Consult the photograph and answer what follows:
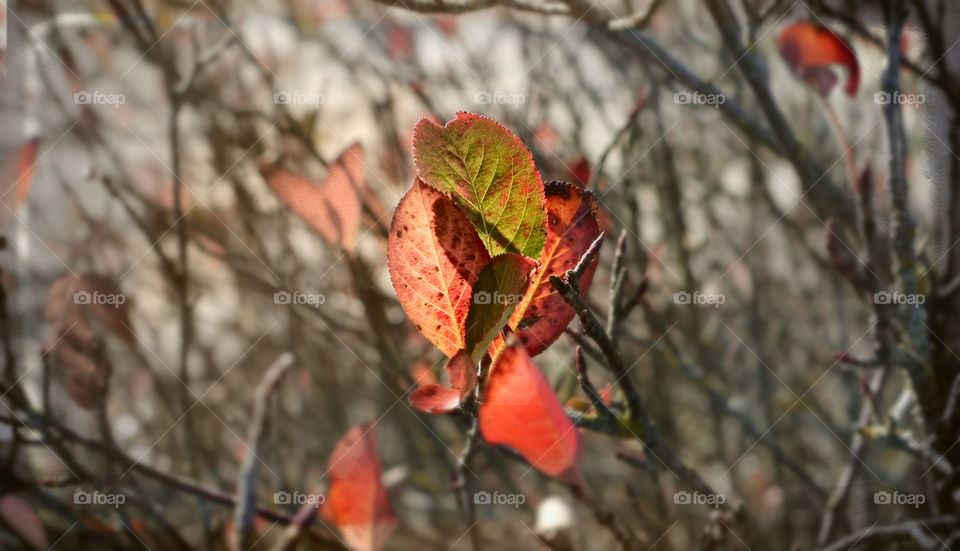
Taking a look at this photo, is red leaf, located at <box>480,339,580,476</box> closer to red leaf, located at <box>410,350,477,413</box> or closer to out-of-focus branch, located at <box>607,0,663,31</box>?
red leaf, located at <box>410,350,477,413</box>

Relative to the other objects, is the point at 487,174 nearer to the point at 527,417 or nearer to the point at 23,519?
the point at 527,417

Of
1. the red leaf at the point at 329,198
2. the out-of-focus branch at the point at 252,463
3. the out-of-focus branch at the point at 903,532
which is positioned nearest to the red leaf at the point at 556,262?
the out-of-focus branch at the point at 252,463

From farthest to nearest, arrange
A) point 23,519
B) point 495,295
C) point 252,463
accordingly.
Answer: point 23,519 → point 252,463 → point 495,295

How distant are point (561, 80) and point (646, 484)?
1.11m

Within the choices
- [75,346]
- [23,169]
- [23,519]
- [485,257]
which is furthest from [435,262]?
[23,169]

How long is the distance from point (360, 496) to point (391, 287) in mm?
577

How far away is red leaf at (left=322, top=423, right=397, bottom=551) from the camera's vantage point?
97 centimetres

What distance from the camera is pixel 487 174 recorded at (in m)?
0.62

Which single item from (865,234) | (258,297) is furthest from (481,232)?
(258,297)

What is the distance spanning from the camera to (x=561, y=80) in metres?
1.96

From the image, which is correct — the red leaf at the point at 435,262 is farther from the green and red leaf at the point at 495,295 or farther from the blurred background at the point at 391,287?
the blurred background at the point at 391,287

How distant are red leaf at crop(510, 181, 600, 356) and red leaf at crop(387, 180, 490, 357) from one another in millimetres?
55

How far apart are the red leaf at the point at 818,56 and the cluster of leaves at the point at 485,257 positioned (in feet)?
2.35

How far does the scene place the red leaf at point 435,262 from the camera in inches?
23.9
